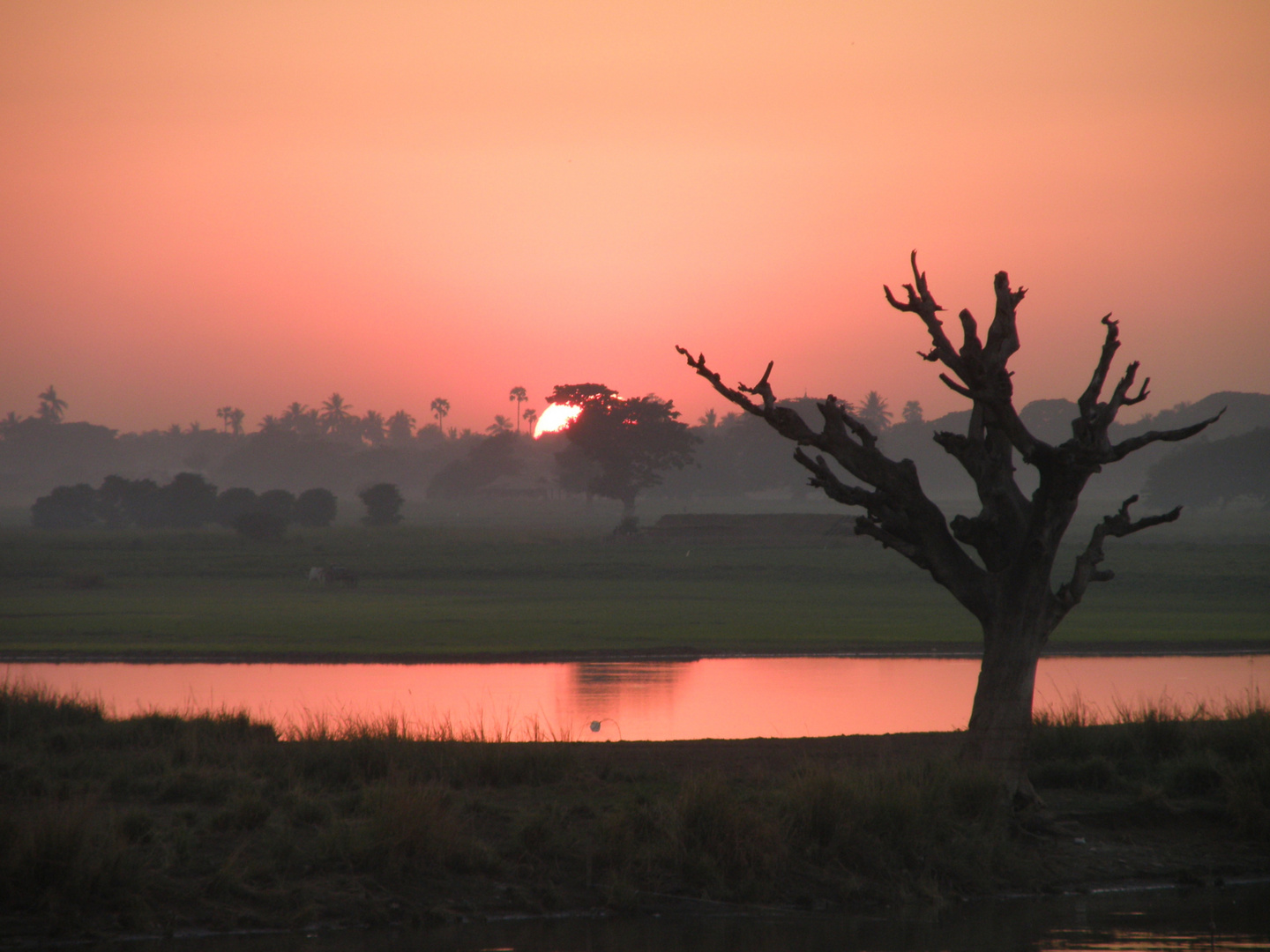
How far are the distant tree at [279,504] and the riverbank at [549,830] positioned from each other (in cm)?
7239

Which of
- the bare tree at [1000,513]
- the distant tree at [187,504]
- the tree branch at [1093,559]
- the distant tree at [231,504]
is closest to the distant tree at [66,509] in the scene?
the distant tree at [187,504]

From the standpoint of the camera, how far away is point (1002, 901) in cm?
1092

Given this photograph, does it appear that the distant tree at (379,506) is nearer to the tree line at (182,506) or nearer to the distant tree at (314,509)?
the tree line at (182,506)

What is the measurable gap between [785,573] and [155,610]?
81.4 feet

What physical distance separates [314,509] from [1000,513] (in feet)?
256

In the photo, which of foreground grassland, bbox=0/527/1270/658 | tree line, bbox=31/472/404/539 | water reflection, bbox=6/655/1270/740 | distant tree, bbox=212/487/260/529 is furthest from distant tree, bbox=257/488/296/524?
water reflection, bbox=6/655/1270/740

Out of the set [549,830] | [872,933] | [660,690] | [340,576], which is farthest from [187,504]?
[872,933]

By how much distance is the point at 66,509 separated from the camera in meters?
91.2

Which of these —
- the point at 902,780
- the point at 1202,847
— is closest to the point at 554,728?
the point at 902,780

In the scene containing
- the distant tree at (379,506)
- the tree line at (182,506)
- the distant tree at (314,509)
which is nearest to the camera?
the distant tree at (314,509)

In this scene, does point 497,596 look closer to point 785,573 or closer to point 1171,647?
point 785,573

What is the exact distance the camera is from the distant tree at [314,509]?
85.4m

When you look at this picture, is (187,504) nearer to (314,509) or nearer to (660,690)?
(314,509)

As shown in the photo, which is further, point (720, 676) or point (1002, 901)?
point (720, 676)
